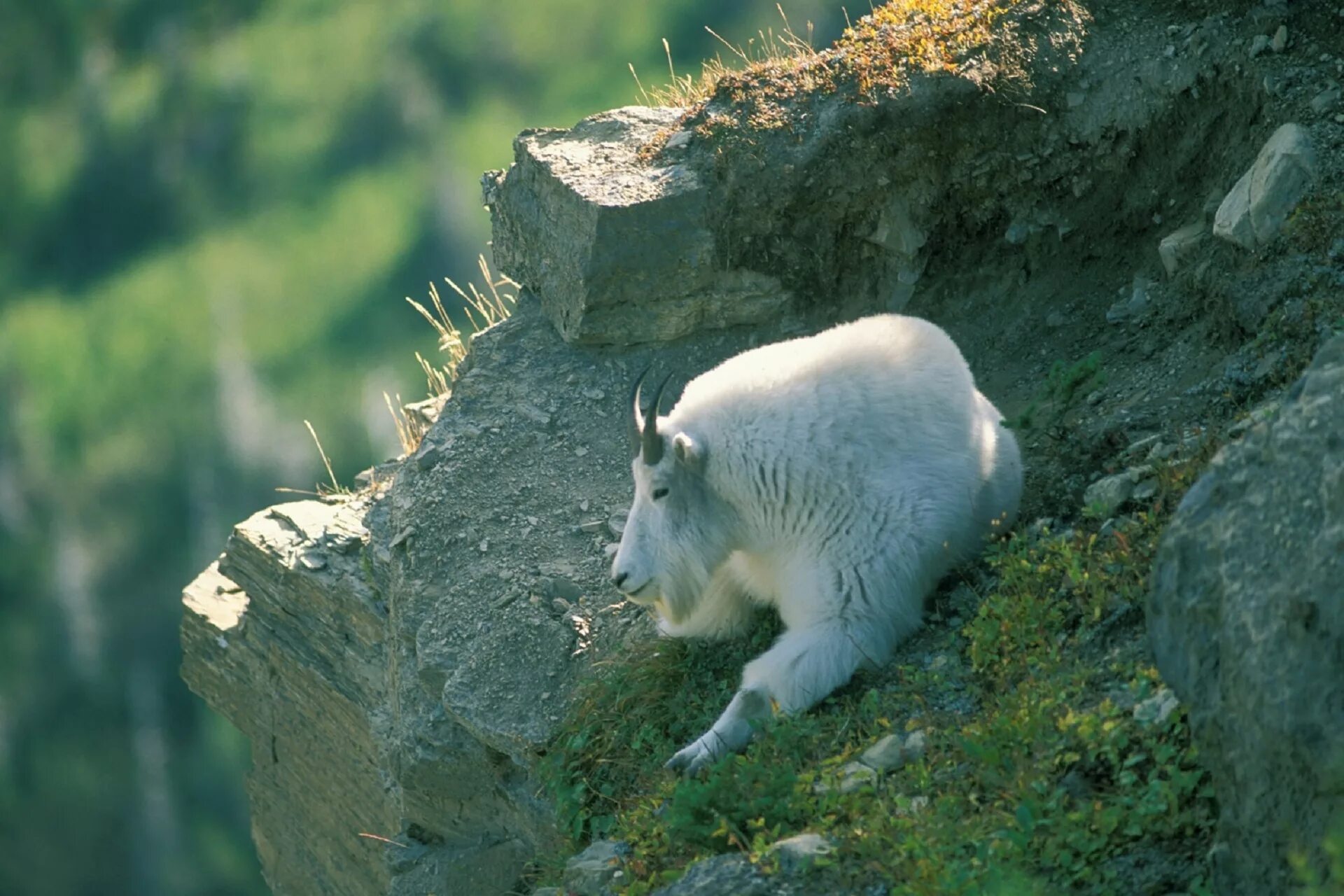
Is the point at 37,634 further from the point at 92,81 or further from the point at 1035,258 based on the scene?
the point at 1035,258

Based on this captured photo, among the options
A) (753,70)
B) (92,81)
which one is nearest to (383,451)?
(92,81)

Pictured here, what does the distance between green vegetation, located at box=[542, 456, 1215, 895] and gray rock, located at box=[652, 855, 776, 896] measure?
0.24ft

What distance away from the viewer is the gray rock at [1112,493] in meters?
5.97

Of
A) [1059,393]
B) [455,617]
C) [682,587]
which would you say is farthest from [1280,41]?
[455,617]

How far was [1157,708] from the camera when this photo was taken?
4625mm

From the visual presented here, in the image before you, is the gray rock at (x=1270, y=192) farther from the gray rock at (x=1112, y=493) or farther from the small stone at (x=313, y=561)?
the small stone at (x=313, y=561)

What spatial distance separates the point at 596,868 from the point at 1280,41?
18.9 feet

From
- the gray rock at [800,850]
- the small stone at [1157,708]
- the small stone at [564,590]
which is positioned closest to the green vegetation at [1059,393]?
the small stone at [1157,708]

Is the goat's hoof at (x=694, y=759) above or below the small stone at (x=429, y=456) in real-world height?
below

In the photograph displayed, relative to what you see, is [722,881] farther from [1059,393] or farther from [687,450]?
[1059,393]

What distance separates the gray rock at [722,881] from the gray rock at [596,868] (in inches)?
25.9

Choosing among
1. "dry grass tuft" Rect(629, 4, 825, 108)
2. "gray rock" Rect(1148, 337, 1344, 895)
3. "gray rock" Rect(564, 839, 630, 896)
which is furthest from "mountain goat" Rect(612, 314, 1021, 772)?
"dry grass tuft" Rect(629, 4, 825, 108)

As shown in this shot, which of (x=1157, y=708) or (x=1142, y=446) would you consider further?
(x=1142, y=446)

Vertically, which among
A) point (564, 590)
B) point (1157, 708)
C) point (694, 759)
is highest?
point (1157, 708)
